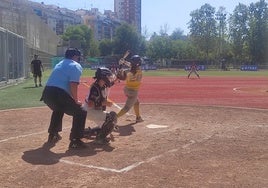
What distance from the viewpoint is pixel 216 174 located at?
6309 mm

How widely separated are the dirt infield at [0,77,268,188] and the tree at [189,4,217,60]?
10039cm

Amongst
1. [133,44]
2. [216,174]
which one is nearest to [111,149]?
[216,174]

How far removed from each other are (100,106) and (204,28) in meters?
106

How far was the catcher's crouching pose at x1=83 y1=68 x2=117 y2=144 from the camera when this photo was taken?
8.52 m

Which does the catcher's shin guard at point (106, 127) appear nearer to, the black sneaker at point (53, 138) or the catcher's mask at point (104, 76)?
the catcher's mask at point (104, 76)

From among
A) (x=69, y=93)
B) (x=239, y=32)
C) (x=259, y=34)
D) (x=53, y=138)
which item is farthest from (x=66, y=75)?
(x=239, y=32)

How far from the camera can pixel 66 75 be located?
26.5 feet

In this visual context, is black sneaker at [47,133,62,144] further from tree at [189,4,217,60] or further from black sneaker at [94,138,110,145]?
tree at [189,4,217,60]

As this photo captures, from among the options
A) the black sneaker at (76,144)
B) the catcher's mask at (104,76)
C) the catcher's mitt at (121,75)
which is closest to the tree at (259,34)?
the catcher's mitt at (121,75)

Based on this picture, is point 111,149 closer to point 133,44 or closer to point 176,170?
point 176,170

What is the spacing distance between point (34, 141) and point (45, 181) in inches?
111

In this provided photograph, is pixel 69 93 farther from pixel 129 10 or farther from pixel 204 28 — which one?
pixel 129 10

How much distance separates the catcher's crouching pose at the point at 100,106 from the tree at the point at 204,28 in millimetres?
102246

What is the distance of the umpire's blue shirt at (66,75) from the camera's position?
7.98 m
